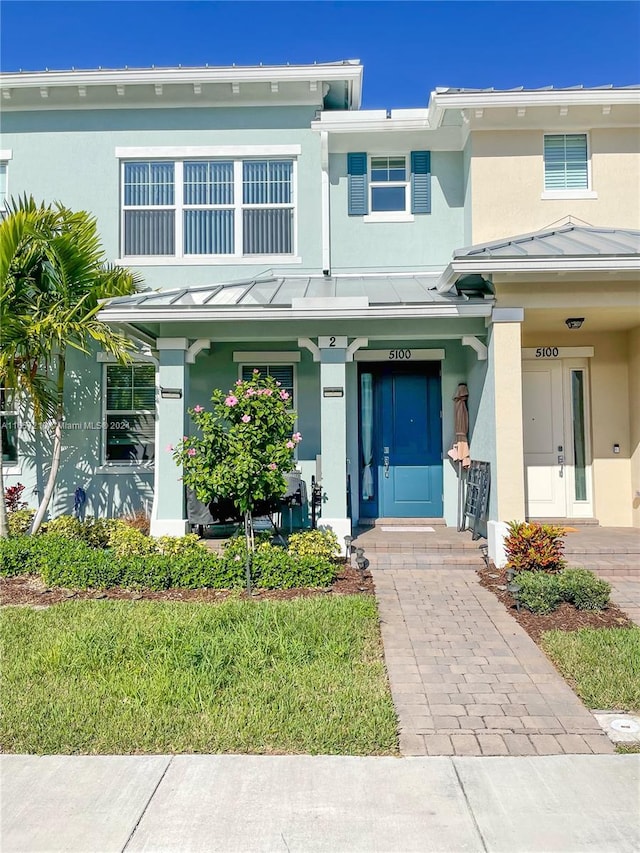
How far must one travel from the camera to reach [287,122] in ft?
35.9

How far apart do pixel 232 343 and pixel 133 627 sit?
589 cm

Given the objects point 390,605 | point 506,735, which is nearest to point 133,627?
point 390,605

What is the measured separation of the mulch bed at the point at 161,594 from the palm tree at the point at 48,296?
210 centimetres

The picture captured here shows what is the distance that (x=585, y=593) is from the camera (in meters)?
6.22

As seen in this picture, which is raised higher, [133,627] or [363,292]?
[363,292]

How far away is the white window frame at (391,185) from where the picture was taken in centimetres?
1059

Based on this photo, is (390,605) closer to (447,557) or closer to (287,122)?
(447,557)

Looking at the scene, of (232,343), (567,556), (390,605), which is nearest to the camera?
(390,605)

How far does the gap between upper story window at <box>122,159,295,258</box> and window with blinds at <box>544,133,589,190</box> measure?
14.8 feet

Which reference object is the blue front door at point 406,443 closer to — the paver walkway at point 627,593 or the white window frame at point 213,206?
the white window frame at point 213,206

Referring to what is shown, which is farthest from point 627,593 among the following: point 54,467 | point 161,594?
point 54,467

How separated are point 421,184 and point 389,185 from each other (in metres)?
0.58

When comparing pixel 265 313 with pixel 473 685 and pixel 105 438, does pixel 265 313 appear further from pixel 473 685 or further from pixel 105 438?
pixel 473 685

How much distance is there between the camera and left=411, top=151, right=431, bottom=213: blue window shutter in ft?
34.6
